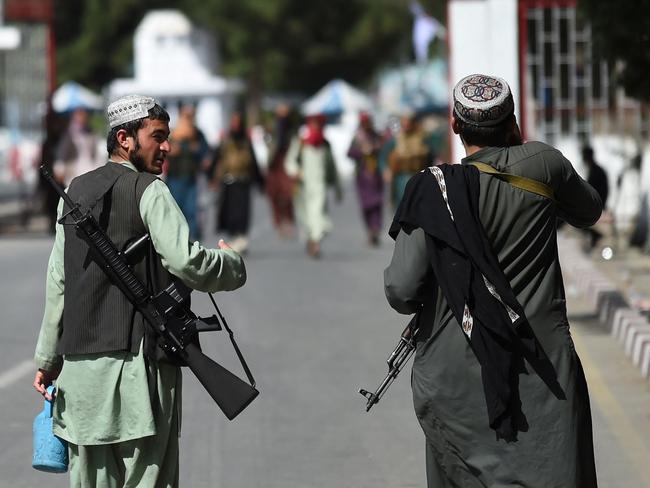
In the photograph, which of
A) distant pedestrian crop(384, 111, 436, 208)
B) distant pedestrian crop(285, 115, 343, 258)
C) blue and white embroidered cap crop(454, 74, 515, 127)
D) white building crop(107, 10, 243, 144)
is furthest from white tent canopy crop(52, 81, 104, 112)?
blue and white embroidered cap crop(454, 74, 515, 127)

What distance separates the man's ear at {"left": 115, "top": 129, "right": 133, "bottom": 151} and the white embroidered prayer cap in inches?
1.1

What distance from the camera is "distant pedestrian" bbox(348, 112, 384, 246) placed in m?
21.8

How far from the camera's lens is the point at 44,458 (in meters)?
5.43

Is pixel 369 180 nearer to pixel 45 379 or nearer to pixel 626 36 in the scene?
pixel 626 36

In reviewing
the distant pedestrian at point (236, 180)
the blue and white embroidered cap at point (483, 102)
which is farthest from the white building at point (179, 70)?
the blue and white embroidered cap at point (483, 102)

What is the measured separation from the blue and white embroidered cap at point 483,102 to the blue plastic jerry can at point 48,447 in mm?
1581

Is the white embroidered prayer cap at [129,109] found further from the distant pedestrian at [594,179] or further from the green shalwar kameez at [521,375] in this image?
the distant pedestrian at [594,179]

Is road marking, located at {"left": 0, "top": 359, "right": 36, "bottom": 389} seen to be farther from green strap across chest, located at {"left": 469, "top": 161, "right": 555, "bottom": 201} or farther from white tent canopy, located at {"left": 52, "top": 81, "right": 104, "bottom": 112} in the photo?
white tent canopy, located at {"left": 52, "top": 81, "right": 104, "bottom": 112}

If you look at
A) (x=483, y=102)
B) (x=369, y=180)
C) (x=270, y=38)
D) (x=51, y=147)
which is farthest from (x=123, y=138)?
(x=270, y=38)

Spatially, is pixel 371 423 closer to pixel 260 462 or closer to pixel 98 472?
pixel 260 462

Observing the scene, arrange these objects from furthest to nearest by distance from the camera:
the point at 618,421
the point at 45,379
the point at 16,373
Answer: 1. the point at 16,373
2. the point at 618,421
3. the point at 45,379

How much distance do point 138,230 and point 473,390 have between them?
1121mm

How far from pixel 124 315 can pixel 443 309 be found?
0.96m

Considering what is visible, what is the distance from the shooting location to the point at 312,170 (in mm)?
21141
